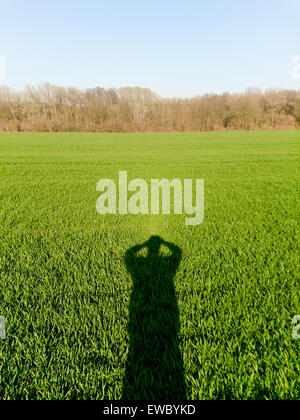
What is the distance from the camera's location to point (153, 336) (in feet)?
5.96

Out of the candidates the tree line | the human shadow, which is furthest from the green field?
the tree line

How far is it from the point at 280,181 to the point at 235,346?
719cm

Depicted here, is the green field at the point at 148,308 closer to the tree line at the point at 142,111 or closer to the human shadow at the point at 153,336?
the human shadow at the point at 153,336

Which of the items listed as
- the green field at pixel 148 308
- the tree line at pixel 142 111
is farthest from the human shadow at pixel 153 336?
the tree line at pixel 142 111

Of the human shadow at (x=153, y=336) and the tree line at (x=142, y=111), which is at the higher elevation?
the tree line at (x=142, y=111)

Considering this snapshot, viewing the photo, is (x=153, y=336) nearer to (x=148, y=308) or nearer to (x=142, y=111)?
(x=148, y=308)

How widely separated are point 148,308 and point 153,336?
0.99 ft

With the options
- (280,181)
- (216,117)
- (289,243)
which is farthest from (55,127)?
(289,243)

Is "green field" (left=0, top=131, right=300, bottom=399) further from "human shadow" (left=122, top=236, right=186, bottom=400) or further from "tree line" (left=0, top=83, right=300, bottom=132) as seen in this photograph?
"tree line" (left=0, top=83, right=300, bottom=132)

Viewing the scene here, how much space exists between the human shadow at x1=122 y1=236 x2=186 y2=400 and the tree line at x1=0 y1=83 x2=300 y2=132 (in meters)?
51.1

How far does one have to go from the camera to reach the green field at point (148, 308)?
59.6 inches

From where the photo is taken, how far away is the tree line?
5128 centimetres

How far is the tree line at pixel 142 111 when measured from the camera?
51.3 metres

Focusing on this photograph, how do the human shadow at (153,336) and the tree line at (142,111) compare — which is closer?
the human shadow at (153,336)
